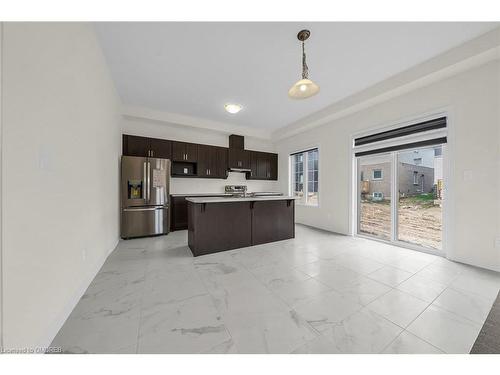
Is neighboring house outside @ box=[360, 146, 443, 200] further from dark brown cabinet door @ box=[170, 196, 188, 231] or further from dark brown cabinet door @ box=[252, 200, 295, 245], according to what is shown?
dark brown cabinet door @ box=[170, 196, 188, 231]

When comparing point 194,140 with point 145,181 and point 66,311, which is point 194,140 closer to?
point 145,181

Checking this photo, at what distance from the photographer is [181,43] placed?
88.6 inches

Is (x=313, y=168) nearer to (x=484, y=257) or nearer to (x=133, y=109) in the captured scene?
(x=484, y=257)

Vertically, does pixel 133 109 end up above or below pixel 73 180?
above

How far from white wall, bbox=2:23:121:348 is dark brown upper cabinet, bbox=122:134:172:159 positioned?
86.9 inches

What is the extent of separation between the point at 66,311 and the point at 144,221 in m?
2.37

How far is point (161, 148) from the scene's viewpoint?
4348 mm

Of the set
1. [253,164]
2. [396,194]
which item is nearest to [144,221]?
[253,164]

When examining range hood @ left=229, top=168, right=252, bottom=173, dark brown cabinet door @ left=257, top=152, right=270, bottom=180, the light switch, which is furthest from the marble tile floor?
dark brown cabinet door @ left=257, top=152, right=270, bottom=180

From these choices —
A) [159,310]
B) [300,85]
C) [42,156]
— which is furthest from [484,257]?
[42,156]

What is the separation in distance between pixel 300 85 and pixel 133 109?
12.5ft

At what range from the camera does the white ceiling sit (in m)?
2.04

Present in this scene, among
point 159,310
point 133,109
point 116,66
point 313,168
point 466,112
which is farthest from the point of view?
point 313,168

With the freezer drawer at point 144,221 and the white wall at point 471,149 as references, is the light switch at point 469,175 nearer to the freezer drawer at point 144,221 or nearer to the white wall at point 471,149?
the white wall at point 471,149
